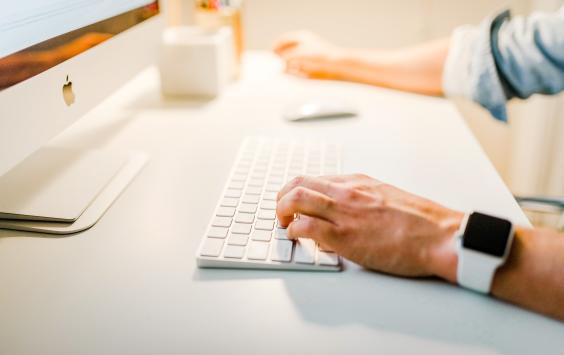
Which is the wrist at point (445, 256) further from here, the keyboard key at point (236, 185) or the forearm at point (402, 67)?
the forearm at point (402, 67)

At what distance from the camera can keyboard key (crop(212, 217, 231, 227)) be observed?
507 mm

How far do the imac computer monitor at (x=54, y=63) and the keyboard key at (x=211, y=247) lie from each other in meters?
0.19

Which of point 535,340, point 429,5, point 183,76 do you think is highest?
point 429,5

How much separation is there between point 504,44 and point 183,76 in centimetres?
57

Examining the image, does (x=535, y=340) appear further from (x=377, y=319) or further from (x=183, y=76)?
(x=183, y=76)

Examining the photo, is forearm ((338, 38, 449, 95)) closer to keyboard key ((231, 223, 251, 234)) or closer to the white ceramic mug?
the white ceramic mug

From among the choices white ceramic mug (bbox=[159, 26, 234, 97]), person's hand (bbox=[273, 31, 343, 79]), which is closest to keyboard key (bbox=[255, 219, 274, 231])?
white ceramic mug (bbox=[159, 26, 234, 97])

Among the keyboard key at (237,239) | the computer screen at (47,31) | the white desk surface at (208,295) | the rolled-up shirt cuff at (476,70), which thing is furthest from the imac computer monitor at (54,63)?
the rolled-up shirt cuff at (476,70)

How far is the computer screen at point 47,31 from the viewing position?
1.47 ft

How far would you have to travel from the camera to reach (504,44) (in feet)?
2.82

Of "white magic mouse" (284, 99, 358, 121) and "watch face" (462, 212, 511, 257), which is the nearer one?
"watch face" (462, 212, 511, 257)

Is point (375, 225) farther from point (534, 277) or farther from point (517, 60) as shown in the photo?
point (517, 60)

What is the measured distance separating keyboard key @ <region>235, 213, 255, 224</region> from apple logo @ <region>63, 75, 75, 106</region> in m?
0.23


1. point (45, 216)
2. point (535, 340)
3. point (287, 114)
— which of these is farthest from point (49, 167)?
point (535, 340)
